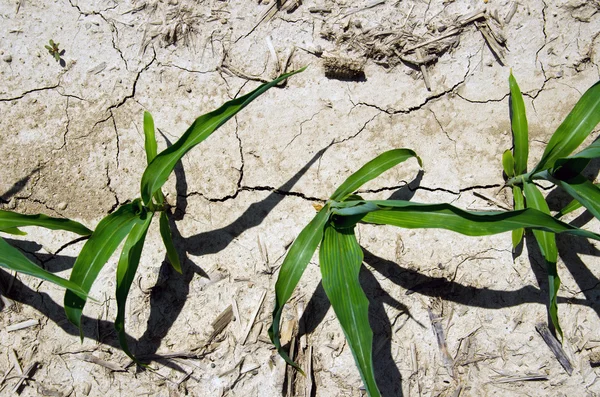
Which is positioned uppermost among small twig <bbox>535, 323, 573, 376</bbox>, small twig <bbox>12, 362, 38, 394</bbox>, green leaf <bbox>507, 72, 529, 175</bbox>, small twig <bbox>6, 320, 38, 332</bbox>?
green leaf <bbox>507, 72, 529, 175</bbox>

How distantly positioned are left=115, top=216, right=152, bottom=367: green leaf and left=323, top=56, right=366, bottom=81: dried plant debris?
1.32 m

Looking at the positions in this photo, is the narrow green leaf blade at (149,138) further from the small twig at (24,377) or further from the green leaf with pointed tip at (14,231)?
the small twig at (24,377)

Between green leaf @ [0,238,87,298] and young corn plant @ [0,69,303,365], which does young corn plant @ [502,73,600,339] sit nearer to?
young corn plant @ [0,69,303,365]

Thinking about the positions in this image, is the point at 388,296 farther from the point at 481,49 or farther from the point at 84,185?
the point at 84,185

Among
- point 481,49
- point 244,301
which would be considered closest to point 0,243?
point 244,301

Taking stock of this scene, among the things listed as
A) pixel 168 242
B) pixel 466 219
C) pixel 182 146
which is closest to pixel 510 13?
pixel 466 219

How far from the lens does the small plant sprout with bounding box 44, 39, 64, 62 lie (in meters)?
2.90

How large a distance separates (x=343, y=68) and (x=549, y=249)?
1477 mm

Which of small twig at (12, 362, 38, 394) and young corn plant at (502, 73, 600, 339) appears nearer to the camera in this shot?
young corn plant at (502, 73, 600, 339)

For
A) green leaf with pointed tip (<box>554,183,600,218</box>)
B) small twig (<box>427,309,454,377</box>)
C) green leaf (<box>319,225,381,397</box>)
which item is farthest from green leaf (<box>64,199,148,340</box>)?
green leaf with pointed tip (<box>554,183,600,218</box>)

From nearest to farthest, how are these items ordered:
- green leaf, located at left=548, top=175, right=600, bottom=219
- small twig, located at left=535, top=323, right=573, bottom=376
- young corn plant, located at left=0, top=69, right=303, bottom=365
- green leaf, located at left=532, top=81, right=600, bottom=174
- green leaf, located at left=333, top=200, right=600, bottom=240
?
1. green leaf, located at left=333, top=200, right=600, bottom=240
2. young corn plant, located at left=0, top=69, right=303, bottom=365
3. green leaf, located at left=548, top=175, right=600, bottom=219
4. green leaf, located at left=532, top=81, right=600, bottom=174
5. small twig, located at left=535, top=323, right=573, bottom=376

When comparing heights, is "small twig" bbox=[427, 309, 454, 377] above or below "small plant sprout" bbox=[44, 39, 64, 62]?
below

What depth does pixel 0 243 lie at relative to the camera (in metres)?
2.23

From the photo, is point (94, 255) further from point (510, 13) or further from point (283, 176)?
point (510, 13)
